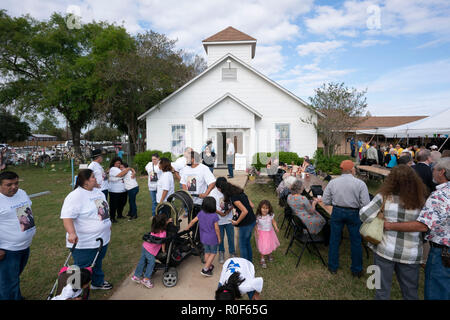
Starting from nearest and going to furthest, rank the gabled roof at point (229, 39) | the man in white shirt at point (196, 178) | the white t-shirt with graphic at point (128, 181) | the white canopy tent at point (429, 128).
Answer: the man in white shirt at point (196, 178) < the white t-shirt with graphic at point (128, 181) < the white canopy tent at point (429, 128) < the gabled roof at point (229, 39)

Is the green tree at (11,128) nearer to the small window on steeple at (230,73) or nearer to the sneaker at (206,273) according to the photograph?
the small window on steeple at (230,73)

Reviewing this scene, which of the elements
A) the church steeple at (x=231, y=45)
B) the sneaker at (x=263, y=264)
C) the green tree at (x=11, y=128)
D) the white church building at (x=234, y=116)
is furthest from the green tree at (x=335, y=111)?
the green tree at (x=11, y=128)

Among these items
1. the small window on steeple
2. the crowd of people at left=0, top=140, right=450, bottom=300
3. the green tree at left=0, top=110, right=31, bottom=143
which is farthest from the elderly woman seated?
the green tree at left=0, top=110, right=31, bottom=143

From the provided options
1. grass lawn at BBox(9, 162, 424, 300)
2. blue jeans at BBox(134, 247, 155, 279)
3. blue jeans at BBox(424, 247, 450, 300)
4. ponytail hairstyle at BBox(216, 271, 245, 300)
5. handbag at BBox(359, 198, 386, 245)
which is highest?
handbag at BBox(359, 198, 386, 245)

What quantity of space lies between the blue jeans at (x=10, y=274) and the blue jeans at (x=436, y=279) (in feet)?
16.0

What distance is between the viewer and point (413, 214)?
2664mm

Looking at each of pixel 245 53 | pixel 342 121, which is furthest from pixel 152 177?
pixel 245 53

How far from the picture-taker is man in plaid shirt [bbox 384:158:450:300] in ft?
8.13

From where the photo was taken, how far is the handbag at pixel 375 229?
2.77 metres

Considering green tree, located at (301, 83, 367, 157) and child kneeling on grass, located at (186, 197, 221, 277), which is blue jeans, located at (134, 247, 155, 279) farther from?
green tree, located at (301, 83, 367, 157)

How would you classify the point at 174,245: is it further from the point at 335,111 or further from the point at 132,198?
the point at 335,111

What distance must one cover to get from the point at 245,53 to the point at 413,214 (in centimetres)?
1905

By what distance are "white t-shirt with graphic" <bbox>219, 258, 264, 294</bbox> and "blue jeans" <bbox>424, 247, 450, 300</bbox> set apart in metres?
1.86
